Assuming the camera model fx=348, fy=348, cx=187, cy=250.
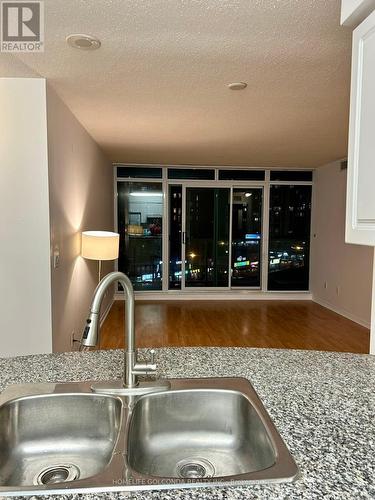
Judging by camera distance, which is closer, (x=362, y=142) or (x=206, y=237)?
(x=362, y=142)

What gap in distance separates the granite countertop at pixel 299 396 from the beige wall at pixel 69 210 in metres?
1.48

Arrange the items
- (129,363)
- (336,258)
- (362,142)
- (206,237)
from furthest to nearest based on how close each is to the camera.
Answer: (206,237)
(336,258)
(362,142)
(129,363)

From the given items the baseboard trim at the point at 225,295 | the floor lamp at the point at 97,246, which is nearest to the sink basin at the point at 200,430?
the floor lamp at the point at 97,246

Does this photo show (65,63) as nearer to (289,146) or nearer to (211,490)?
(211,490)

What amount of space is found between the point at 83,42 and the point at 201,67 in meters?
0.76

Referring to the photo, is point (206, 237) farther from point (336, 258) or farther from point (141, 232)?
point (336, 258)

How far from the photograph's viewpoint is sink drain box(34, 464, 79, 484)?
3.23 feet

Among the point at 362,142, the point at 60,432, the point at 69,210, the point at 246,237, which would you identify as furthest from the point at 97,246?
the point at 246,237

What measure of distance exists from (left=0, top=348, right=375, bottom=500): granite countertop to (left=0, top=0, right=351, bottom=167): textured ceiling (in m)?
1.61

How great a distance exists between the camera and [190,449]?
3.71 ft

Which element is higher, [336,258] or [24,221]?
[24,221]

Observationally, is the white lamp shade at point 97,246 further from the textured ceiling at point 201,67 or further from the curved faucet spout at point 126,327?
the curved faucet spout at point 126,327

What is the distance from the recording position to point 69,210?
3215mm

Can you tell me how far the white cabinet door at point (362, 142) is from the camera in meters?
1.22
